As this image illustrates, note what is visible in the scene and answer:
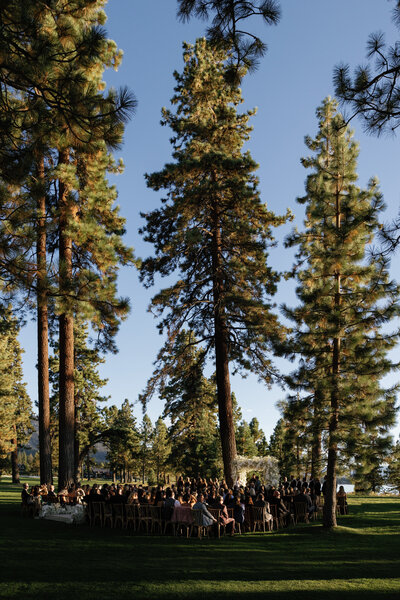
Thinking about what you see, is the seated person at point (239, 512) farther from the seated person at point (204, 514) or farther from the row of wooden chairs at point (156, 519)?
the seated person at point (204, 514)

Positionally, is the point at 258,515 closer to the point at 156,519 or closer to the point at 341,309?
the point at 156,519

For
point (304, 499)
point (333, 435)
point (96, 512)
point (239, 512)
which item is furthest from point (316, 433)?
point (96, 512)

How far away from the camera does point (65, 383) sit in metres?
19.0

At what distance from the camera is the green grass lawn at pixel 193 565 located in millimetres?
8211

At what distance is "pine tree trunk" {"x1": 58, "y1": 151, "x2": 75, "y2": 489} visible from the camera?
18.4 m

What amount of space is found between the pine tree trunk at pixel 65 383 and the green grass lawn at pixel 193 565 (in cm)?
316

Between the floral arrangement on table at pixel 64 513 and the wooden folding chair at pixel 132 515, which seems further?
the floral arrangement on table at pixel 64 513

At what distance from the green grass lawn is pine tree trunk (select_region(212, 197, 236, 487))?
538 cm

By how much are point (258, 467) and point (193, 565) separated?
14.2 metres

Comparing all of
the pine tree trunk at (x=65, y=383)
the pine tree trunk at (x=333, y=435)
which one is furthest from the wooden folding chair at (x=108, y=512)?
the pine tree trunk at (x=333, y=435)

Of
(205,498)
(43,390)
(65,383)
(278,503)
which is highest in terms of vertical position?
(65,383)

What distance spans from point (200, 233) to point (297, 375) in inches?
270

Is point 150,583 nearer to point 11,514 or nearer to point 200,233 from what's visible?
point 11,514

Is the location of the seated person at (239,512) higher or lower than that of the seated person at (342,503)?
higher
